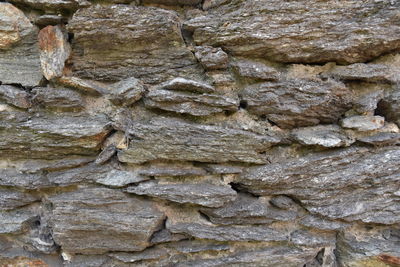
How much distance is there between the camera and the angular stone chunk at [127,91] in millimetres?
1920

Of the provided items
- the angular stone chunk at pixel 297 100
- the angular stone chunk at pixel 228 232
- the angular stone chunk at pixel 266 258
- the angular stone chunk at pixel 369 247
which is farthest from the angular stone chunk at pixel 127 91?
the angular stone chunk at pixel 369 247

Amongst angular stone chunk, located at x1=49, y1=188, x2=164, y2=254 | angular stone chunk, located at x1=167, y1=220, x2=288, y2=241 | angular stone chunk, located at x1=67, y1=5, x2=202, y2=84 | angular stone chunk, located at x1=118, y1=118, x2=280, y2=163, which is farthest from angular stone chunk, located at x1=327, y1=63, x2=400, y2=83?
angular stone chunk, located at x1=49, y1=188, x2=164, y2=254

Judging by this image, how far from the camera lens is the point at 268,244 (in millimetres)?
2105

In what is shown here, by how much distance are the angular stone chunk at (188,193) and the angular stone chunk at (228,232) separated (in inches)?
8.3

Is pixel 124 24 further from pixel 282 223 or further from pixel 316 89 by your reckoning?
pixel 282 223

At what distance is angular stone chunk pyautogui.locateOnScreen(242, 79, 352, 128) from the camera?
1.92m

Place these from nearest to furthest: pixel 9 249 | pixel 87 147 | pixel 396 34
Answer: pixel 396 34
pixel 87 147
pixel 9 249

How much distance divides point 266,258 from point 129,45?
1982mm

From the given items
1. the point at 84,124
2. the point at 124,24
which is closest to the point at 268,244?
the point at 84,124

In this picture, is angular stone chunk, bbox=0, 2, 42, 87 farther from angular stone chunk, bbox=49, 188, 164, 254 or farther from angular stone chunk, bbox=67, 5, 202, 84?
angular stone chunk, bbox=49, 188, 164, 254

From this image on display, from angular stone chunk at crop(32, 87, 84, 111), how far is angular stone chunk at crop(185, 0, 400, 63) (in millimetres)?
997

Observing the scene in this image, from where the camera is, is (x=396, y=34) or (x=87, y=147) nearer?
(x=396, y=34)

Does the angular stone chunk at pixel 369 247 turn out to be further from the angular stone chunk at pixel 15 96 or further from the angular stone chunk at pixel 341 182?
the angular stone chunk at pixel 15 96

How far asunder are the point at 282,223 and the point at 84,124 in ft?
5.71
